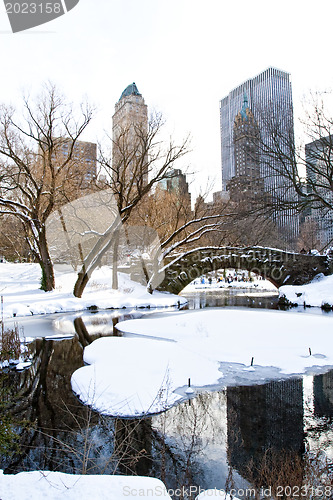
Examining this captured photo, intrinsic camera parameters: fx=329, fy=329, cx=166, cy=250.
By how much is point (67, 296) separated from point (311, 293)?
14.5m

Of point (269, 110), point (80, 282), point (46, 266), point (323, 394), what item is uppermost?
point (269, 110)

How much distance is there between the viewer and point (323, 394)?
6359 millimetres

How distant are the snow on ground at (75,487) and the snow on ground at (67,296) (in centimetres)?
1370

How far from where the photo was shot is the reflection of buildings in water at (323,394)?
18.5ft

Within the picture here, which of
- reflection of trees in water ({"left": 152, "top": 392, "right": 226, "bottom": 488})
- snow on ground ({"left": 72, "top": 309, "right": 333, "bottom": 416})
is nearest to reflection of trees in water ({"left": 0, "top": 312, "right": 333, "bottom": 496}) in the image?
reflection of trees in water ({"left": 152, "top": 392, "right": 226, "bottom": 488})

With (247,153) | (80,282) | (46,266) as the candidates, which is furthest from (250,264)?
(46,266)

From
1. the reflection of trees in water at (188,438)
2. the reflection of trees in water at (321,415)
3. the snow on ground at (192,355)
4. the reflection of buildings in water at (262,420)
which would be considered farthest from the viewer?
the snow on ground at (192,355)

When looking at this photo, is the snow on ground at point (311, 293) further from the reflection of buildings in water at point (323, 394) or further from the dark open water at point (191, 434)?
the dark open water at point (191, 434)

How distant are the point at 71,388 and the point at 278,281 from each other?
1979 cm

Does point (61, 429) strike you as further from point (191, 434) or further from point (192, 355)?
point (192, 355)

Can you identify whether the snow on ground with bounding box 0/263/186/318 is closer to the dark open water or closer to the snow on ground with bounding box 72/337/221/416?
the snow on ground with bounding box 72/337/221/416

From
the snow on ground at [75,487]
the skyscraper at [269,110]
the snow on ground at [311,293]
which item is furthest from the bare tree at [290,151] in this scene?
the snow on ground at [75,487]

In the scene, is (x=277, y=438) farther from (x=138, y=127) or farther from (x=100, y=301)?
(x=138, y=127)

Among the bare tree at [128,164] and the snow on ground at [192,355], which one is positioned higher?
the bare tree at [128,164]
